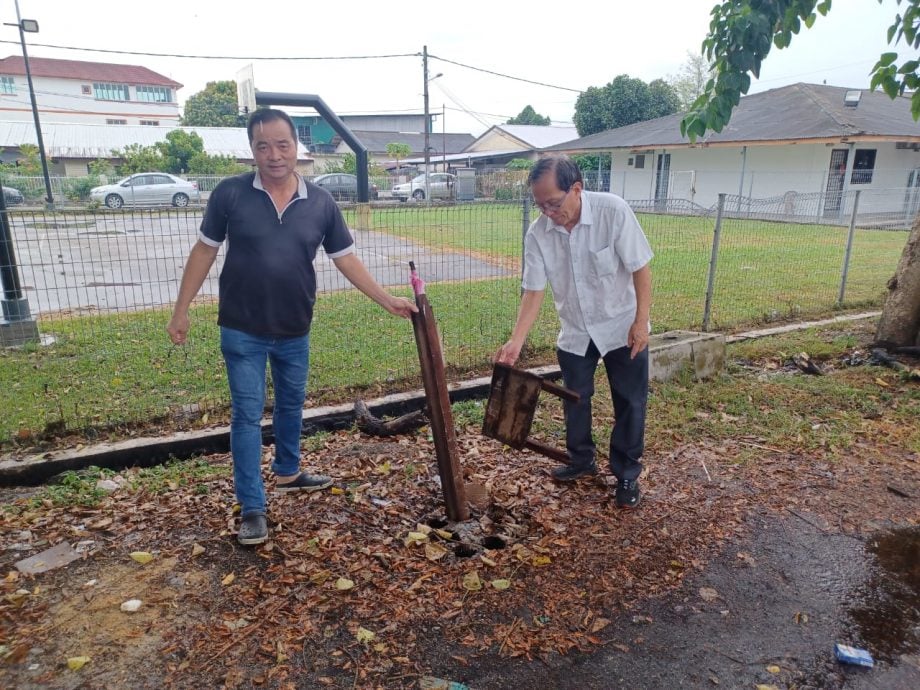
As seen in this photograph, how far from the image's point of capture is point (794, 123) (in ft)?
80.1

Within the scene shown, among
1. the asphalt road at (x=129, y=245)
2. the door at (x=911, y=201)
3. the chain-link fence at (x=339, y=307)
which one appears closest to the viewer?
the chain-link fence at (x=339, y=307)

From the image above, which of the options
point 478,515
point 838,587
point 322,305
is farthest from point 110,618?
point 322,305

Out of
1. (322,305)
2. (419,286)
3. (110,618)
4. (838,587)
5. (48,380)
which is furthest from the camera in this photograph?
(322,305)

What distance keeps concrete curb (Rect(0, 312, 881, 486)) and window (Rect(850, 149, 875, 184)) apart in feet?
79.4

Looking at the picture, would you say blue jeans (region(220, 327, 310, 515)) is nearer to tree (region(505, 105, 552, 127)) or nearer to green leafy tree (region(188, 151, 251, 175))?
green leafy tree (region(188, 151, 251, 175))

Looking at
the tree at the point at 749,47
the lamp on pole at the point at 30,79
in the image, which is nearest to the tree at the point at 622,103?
the lamp on pole at the point at 30,79

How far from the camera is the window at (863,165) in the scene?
24.0 metres

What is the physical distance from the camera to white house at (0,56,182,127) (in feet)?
209

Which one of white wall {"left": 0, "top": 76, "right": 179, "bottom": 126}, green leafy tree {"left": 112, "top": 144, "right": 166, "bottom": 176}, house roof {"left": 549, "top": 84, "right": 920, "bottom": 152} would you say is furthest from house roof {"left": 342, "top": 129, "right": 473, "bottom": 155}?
house roof {"left": 549, "top": 84, "right": 920, "bottom": 152}

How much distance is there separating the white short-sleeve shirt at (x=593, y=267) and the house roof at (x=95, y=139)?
1498 inches

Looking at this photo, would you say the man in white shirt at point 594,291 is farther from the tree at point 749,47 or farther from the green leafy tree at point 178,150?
the green leafy tree at point 178,150

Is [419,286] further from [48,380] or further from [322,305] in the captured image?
[322,305]

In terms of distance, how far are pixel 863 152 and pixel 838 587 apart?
2616 centimetres

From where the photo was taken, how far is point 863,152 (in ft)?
79.4
